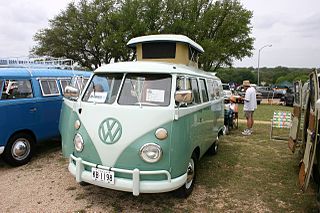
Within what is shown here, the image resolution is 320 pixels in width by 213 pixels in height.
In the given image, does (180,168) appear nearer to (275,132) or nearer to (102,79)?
(102,79)

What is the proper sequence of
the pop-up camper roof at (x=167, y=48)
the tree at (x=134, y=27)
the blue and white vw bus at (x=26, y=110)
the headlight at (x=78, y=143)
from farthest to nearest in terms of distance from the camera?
the tree at (x=134, y=27)
the pop-up camper roof at (x=167, y=48)
the blue and white vw bus at (x=26, y=110)
the headlight at (x=78, y=143)

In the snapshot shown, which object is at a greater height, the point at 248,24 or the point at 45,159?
the point at 248,24

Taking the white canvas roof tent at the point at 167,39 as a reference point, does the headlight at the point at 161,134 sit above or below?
below

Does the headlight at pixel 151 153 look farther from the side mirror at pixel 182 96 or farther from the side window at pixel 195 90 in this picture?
the side window at pixel 195 90

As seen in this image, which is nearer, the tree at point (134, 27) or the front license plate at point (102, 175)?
the front license plate at point (102, 175)

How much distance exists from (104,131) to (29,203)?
1.72 meters

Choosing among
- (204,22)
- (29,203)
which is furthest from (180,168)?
(204,22)

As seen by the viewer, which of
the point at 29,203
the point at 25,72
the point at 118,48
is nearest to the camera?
the point at 29,203

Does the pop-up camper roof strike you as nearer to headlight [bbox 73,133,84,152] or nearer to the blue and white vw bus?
the blue and white vw bus

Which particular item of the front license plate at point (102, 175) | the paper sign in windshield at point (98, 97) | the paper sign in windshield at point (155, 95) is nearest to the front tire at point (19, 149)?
the paper sign in windshield at point (98, 97)

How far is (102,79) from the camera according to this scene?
4.49m

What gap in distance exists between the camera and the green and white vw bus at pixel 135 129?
3604 millimetres

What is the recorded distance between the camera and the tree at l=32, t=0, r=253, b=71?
933 inches

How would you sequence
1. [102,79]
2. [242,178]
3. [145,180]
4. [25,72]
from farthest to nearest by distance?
1. [25,72]
2. [242,178]
3. [102,79]
4. [145,180]
